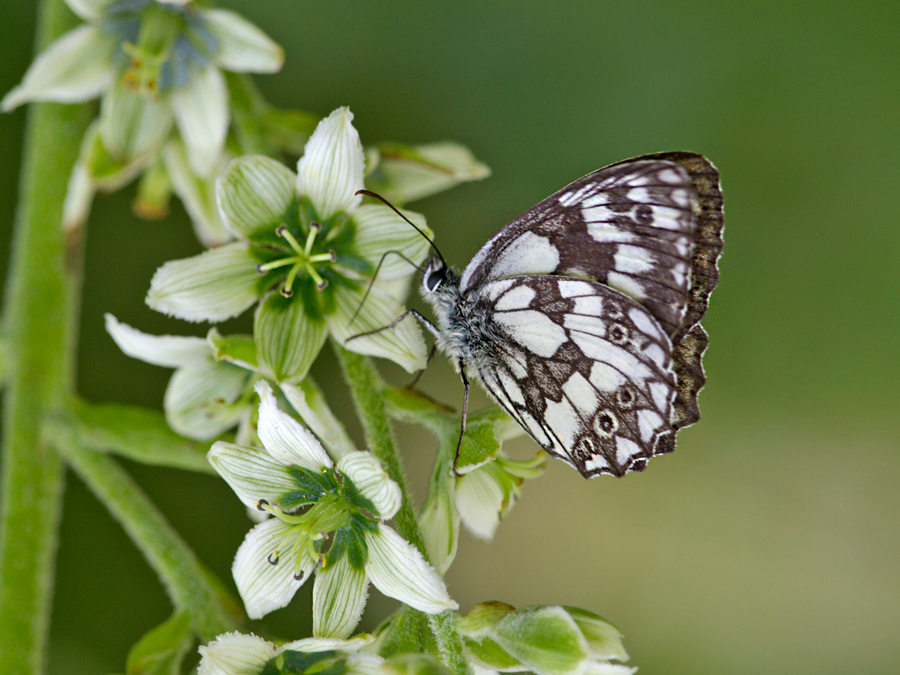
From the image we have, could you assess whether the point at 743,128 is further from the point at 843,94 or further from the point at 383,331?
the point at 383,331

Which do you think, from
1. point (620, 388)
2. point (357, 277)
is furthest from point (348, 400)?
point (620, 388)

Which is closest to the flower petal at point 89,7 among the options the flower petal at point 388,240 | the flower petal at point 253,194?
the flower petal at point 253,194

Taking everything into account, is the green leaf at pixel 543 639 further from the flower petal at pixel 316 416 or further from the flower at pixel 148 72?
the flower at pixel 148 72

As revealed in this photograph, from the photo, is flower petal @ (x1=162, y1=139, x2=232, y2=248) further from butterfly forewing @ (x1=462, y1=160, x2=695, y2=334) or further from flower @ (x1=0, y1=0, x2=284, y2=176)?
butterfly forewing @ (x1=462, y1=160, x2=695, y2=334)

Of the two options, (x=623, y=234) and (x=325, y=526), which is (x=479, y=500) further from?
(x=623, y=234)

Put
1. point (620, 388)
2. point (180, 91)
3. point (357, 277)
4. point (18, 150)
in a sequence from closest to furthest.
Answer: point (620, 388) < point (357, 277) < point (180, 91) < point (18, 150)

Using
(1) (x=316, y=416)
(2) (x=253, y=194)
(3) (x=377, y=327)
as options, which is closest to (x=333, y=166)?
(2) (x=253, y=194)

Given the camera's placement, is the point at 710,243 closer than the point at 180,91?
Yes
